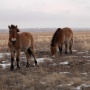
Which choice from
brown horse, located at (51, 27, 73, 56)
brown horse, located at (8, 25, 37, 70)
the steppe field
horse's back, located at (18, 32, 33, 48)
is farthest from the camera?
brown horse, located at (51, 27, 73, 56)

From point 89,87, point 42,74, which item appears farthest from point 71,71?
point 89,87

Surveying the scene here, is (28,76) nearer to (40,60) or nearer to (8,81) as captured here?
(8,81)

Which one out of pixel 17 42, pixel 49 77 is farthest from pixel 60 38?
pixel 49 77

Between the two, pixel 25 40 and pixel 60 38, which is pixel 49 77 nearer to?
pixel 25 40

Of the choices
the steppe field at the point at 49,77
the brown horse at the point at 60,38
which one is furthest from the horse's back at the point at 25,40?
the brown horse at the point at 60,38

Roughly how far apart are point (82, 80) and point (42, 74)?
6.32 feet

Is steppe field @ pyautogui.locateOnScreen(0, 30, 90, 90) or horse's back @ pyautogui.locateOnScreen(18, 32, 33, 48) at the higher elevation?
horse's back @ pyautogui.locateOnScreen(18, 32, 33, 48)

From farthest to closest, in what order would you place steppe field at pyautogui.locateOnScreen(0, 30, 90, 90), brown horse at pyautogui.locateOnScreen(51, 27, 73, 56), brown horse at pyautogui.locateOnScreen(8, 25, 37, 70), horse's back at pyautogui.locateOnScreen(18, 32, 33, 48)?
1. brown horse at pyautogui.locateOnScreen(51, 27, 73, 56)
2. horse's back at pyautogui.locateOnScreen(18, 32, 33, 48)
3. brown horse at pyautogui.locateOnScreen(8, 25, 37, 70)
4. steppe field at pyautogui.locateOnScreen(0, 30, 90, 90)

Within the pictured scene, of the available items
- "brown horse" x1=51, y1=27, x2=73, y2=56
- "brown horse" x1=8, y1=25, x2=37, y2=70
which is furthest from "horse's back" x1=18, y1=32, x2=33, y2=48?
"brown horse" x1=51, y1=27, x2=73, y2=56

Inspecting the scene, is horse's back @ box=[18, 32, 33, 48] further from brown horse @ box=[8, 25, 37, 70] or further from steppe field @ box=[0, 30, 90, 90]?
steppe field @ box=[0, 30, 90, 90]

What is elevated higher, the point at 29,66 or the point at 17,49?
the point at 17,49

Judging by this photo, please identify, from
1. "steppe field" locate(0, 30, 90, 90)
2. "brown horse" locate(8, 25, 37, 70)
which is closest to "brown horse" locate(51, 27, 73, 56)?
"steppe field" locate(0, 30, 90, 90)

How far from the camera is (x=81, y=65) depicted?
1301 cm

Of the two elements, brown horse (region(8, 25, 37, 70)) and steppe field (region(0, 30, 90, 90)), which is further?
brown horse (region(8, 25, 37, 70))
